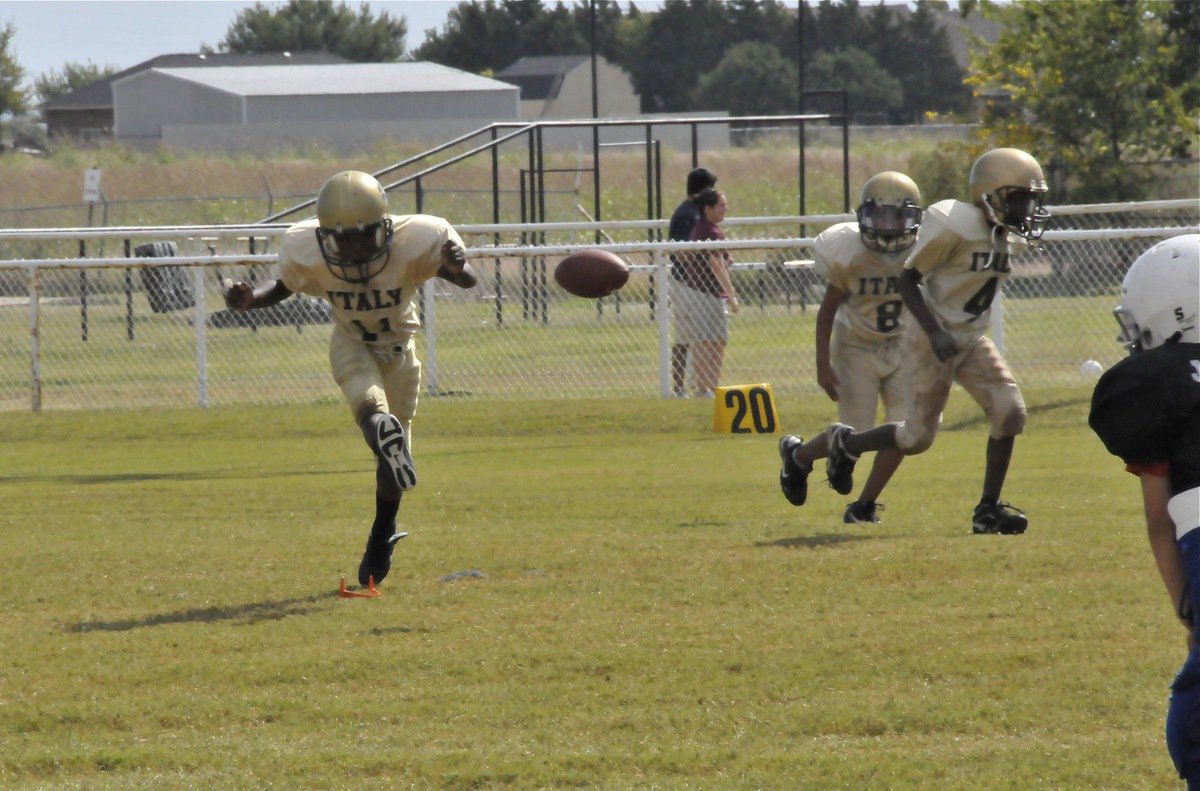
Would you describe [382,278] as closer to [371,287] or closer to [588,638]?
[371,287]

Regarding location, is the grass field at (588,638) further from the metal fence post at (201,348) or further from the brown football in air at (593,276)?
the metal fence post at (201,348)

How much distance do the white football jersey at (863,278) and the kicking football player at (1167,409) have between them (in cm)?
467

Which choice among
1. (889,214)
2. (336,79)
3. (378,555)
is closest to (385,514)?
(378,555)

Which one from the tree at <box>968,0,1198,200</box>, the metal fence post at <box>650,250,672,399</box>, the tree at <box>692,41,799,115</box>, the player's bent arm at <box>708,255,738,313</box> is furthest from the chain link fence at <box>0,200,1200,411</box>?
the tree at <box>692,41,799,115</box>

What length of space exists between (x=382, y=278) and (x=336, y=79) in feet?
193

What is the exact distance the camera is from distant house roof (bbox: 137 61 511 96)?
62.6 m

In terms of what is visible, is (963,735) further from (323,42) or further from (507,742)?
(323,42)

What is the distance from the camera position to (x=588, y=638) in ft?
21.1

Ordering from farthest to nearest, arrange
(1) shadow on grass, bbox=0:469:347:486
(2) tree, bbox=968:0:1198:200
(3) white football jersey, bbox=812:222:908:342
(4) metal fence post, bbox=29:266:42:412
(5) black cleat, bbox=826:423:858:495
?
(2) tree, bbox=968:0:1198:200 < (4) metal fence post, bbox=29:266:42:412 < (1) shadow on grass, bbox=0:469:347:486 < (3) white football jersey, bbox=812:222:908:342 < (5) black cleat, bbox=826:423:858:495

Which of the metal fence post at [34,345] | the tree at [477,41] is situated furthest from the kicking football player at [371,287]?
the tree at [477,41]

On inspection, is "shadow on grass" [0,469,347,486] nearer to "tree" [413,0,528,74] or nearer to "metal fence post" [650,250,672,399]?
"metal fence post" [650,250,672,399]

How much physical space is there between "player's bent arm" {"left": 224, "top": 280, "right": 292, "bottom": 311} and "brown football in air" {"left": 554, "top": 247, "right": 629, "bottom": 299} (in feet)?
6.16

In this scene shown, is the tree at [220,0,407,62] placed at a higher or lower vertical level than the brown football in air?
higher

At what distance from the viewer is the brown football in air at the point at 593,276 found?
9367 millimetres
